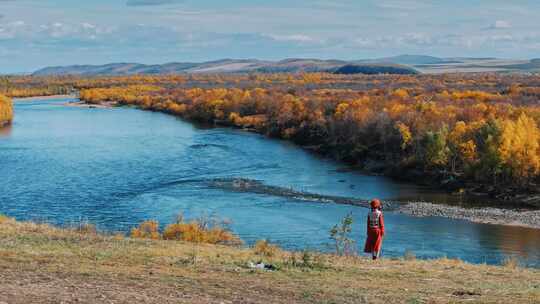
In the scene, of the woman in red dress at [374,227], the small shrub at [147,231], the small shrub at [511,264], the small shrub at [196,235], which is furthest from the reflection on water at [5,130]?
the woman in red dress at [374,227]

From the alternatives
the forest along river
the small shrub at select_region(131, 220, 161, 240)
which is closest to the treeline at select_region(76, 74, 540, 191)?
the forest along river

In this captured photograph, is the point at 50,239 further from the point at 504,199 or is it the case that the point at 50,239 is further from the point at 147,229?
the point at 504,199

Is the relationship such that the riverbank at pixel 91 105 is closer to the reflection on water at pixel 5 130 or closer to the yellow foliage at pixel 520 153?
the reflection on water at pixel 5 130

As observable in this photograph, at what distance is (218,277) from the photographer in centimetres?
1213

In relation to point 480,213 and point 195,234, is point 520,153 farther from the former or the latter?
point 195,234

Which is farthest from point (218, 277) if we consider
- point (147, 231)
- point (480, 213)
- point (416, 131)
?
point (416, 131)

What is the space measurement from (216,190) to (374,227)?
2573 centimetres

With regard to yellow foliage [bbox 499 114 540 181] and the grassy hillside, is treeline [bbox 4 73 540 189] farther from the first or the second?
the grassy hillside

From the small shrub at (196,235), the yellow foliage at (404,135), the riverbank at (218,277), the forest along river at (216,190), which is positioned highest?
the riverbank at (218,277)

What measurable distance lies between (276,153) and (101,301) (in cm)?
4706

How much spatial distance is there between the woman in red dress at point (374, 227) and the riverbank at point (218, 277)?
35 cm

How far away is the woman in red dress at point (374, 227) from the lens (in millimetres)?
14655

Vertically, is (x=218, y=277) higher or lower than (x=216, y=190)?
higher

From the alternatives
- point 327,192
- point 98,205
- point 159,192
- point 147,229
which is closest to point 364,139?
point 327,192
